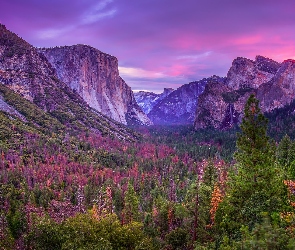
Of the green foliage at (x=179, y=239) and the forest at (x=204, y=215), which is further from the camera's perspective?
the green foliage at (x=179, y=239)

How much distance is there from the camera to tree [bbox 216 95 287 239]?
26.9 metres

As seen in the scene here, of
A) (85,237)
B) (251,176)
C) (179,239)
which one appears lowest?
(179,239)

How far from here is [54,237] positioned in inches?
1206

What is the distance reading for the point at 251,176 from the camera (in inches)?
1155

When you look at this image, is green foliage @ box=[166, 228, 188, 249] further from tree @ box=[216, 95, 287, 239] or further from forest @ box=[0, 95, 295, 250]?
tree @ box=[216, 95, 287, 239]

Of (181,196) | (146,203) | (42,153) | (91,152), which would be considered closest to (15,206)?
(146,203)

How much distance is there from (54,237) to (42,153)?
469 feet

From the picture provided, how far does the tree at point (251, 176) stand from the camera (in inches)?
1058

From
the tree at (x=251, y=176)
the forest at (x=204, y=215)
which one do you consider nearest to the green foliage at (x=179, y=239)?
the forest at (x=204, y=215)

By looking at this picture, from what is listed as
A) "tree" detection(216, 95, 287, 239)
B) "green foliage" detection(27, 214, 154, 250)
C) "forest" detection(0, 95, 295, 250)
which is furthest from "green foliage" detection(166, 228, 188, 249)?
"tree" detection(216, 95, 287, 239)

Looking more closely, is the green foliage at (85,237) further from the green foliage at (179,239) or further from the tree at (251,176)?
the tree at (251,176)

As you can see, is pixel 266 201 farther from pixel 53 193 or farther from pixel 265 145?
pixel 53 193

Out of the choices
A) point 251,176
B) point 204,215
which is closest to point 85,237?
point 204,215

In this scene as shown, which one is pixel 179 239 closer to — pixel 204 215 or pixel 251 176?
pixel 204 215
